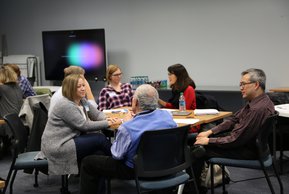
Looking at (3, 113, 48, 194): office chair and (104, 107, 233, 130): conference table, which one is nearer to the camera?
(3, 113, 48, 194): office chair

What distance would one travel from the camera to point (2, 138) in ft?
18.2

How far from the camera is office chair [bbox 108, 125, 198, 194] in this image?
8.63ft

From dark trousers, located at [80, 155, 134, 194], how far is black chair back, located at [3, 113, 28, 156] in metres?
0.78

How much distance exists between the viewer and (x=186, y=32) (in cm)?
686

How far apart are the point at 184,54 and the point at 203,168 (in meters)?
3.46

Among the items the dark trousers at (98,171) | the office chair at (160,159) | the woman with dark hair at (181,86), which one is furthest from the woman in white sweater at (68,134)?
the woman with dark hair at (181,86)

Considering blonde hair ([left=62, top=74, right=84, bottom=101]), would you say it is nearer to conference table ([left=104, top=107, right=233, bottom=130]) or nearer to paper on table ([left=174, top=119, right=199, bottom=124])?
conference table ([left=104, top=107, right=233, bottom=130])

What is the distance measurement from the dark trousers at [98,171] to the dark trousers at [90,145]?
1.31 ft

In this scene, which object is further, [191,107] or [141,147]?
[191,107]

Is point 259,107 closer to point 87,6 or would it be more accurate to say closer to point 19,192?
point 19,192

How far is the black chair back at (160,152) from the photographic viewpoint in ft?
8.62

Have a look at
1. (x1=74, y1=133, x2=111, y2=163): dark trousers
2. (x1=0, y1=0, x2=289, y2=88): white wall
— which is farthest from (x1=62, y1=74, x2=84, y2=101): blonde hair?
(x1=0, y1=0, x2=289, y2=88): white wall

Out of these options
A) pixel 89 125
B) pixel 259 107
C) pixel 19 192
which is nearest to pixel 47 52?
pixel 19 192

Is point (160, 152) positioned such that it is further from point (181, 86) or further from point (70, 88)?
point (181, 86)
